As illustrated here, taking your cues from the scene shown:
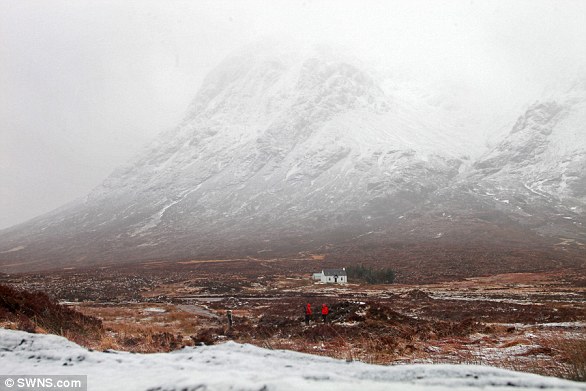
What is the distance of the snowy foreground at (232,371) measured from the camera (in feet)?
13.6

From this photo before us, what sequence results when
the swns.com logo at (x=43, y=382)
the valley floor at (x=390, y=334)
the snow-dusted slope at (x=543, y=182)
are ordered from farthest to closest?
1. the snow-dusted slope at (x=543, y=182)
2. the valley floor at (x=390, y=334)
3. the swns.com logo at (x=43, y=382)

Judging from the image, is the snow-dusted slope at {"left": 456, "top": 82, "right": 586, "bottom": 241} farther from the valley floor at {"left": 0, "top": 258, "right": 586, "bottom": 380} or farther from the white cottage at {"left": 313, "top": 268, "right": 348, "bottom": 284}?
the valley floor at {"left": 0, "top": 258, "right": 586, "bottom": 380}

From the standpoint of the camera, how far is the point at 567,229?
11950cm

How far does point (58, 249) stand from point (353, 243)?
126099mm

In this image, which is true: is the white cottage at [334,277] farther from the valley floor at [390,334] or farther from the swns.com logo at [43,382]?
the swns.com logo at [43,382]

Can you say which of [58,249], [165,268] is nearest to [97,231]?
[58,249]

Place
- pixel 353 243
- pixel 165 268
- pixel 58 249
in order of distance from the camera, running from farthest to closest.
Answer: pixel 58 249 < pixel 353 243 < pixel 165 268

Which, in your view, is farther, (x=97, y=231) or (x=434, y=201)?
(x=97, y=231)

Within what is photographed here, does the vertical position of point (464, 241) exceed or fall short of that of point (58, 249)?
it falls short

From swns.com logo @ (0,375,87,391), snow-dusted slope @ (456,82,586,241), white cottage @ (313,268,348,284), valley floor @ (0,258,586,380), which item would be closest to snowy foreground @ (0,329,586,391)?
swns.com logo @ (0,375,87,391)

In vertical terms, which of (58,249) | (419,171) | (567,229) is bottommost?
(567,229)

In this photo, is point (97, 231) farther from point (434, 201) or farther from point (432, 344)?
point (432, 344)

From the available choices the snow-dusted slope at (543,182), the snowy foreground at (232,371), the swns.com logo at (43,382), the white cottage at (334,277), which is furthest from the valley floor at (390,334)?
the snow-dusted slope at (543,182)

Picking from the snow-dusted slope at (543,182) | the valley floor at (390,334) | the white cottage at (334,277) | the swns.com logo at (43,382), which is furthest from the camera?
the snow-dusted slope at (543,182)
